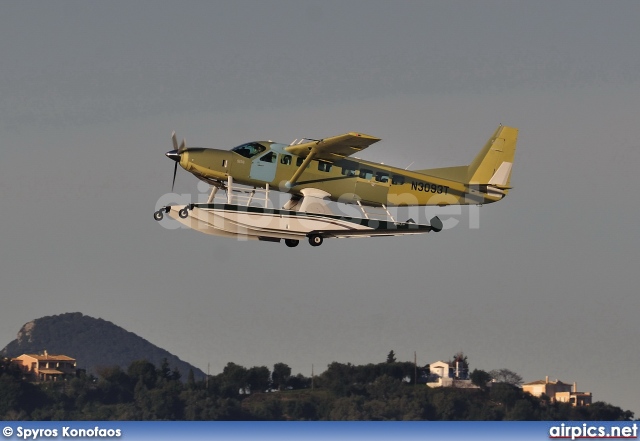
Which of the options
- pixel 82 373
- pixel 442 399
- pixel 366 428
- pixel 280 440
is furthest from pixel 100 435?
pixel 82 373

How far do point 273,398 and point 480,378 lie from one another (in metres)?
13.8

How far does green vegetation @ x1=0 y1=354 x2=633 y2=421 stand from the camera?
3086 inches

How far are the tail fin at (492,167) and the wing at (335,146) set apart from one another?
3.77m

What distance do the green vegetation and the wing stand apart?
39.1m

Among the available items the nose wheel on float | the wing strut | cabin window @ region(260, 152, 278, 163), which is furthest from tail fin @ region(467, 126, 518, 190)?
cabin window @ region(260, 152, 278, 163)

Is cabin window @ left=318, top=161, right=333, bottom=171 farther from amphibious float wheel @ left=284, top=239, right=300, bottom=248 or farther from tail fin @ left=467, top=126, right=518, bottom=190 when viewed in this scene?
tail fin @ left=467, top=126, right=518, bottom=190

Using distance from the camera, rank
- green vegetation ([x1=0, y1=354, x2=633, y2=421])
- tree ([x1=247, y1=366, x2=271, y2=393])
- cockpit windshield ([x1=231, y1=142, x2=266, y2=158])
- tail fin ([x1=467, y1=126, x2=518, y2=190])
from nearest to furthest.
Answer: cockpit windshield ([x1=231, y1=142, x2=266, y2=158])
tail fin ([x1=467, y1=126, x2=518, y2=190])
green vegetation ([x1=0, y1=354, x2=633, y2=421])
tree ([x1=247, y1=366, x2=271, y2=393])

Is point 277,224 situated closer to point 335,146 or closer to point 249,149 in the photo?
point 249,149

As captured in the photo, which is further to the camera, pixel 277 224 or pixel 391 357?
pixel 391 357

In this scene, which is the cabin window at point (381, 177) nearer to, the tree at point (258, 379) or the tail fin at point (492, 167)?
the tail fin at point (492, 167)

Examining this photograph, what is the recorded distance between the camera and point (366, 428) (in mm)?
65938

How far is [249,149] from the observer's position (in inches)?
1588

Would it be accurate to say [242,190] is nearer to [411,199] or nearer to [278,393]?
[411,199]

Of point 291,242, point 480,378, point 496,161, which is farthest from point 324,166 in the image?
point 480,378
